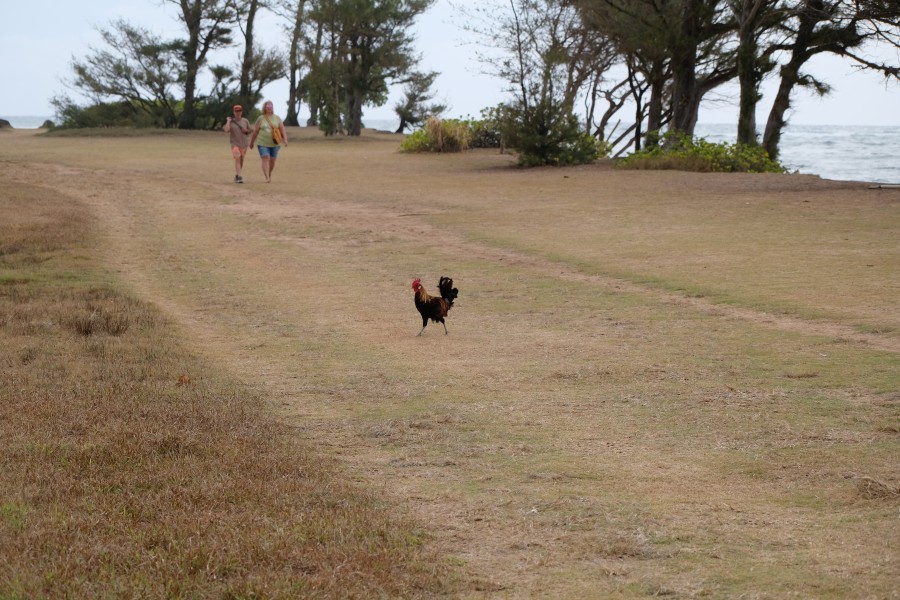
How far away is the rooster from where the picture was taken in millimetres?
9089

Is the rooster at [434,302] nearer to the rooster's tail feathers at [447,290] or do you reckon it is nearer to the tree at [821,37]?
the rooster's tail feathers at [447,290]

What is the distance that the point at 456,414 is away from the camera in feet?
21.7

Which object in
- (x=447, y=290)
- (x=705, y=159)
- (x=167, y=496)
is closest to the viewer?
(x=167, y=496)

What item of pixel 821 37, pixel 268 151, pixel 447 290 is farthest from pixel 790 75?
pixel 447 290

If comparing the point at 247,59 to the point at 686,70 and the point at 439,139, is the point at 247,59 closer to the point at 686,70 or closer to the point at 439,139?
the point at 439,139

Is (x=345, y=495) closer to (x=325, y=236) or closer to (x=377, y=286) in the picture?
(x=377, y=286)

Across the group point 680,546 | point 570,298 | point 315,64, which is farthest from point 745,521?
point 315,64

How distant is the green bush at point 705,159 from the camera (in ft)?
88.2

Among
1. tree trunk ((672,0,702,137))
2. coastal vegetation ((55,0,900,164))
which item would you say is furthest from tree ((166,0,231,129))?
tree trunk ((672,0,702,137))

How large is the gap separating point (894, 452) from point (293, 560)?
3282 millimetres

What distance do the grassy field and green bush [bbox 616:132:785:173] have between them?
36.0ft

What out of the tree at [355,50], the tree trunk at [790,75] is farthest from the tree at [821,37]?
the tree at [355,50]

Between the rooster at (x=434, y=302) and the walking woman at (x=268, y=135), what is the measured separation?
14904mm

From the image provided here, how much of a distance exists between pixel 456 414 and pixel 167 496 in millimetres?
2291
